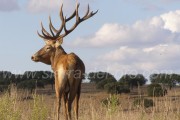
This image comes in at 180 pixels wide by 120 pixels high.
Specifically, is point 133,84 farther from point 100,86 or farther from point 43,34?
point 43,34

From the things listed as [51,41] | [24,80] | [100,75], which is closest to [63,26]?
[51,41]

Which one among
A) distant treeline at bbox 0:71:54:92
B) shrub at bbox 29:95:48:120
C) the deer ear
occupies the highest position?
distant treeline at bbox 0:71:54:92

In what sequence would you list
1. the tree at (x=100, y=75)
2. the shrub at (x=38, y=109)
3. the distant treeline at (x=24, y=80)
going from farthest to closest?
the distant treeline at (x=24, y=80)
the tree at (x=100, y=75)
the shrub at (x=38, y=109)

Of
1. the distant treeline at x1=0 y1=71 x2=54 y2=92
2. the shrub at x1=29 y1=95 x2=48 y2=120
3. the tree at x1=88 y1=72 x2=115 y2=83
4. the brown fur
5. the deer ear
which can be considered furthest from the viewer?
the distant treeline at x1=0 y1=71 x2=54 y2=92

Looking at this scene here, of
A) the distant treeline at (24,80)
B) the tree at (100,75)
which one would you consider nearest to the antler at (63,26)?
the tree at (100,75)

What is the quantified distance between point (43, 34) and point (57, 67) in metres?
1.33

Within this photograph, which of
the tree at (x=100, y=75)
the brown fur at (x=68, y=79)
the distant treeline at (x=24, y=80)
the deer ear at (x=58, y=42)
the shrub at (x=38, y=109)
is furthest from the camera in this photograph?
the distant treeline at (x=24, y=80)

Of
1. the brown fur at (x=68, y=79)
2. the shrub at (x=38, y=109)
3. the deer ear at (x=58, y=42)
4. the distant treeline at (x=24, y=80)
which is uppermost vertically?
the distant treeline at (x=24, y=80)

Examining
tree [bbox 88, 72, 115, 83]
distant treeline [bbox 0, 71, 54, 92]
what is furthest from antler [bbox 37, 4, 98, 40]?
distant treeline [bbox 0, 71, 54, 92]

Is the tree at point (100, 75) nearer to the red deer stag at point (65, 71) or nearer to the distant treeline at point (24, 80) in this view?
the distant treeline at point (24, 80)

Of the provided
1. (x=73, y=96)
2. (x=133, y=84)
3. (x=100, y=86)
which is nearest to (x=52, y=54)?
(x=73, y=96)

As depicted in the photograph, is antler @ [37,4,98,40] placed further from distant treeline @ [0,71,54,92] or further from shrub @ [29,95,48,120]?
distant treeline @ [0,71,54,92]

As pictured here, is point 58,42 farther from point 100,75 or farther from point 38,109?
point 100,75

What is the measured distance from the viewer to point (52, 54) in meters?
9.71
